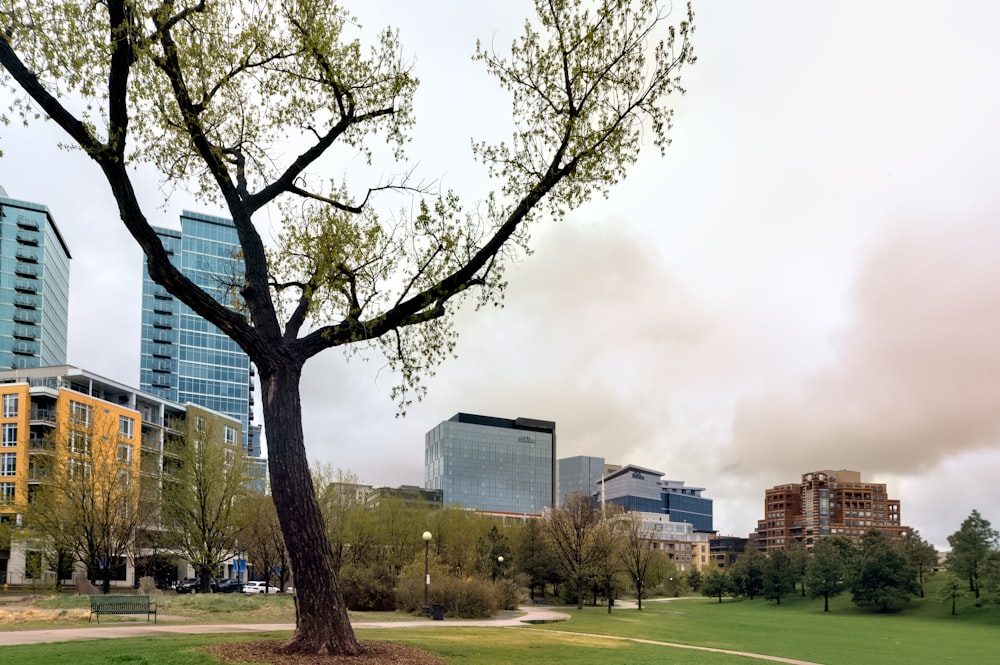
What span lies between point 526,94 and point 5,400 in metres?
74.7

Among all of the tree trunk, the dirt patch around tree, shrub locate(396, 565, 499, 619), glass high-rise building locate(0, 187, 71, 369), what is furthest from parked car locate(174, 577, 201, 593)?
glass high-rise building locate(0, 187, 71, 369)

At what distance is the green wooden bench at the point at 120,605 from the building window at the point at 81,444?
24.8 m

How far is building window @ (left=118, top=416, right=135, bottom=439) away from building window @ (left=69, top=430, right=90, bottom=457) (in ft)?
106

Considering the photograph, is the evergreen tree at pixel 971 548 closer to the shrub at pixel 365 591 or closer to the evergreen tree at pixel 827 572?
the evergreen tree at pixel 827 572

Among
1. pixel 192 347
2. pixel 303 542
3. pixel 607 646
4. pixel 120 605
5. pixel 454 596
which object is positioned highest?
pixel 192 347

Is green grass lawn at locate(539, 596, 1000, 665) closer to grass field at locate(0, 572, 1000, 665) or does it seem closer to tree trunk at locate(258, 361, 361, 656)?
grass field at locate(0, 572, 1000, 665)

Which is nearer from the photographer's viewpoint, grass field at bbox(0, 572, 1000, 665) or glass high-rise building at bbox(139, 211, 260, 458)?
grass field at bbox(0, 572, 1000, 665)

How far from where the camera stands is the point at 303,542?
14953 mm

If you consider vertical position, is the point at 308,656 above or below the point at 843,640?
above

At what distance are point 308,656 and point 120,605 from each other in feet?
52.2

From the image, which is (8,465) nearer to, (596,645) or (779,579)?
(596,645)

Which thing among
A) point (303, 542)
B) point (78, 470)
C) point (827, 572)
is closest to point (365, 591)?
point (78, 470)

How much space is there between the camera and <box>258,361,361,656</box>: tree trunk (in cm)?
1469

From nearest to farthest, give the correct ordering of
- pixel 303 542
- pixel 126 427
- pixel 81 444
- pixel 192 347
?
pixel 303 542, pixel 81 444, pixel 126 427, pixel 192 347
